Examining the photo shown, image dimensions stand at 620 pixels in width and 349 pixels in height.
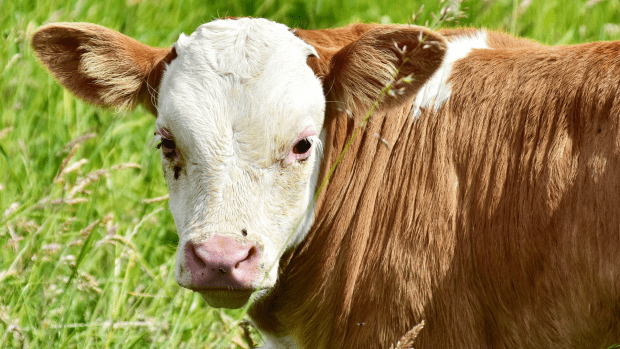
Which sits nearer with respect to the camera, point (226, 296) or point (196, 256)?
point (196, 256)

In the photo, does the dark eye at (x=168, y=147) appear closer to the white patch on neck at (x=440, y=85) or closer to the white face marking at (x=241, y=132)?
the white face marking at (x=241, y=132)

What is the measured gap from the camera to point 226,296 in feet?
→ 9.18

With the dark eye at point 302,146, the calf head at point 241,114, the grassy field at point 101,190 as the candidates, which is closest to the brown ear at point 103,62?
the calf head at point 241,114

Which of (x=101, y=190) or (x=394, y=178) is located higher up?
(x=394, y=178)

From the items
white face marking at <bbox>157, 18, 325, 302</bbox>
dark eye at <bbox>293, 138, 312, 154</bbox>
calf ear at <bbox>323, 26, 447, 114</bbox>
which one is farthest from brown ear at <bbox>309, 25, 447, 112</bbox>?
dark eye at <bbox>293, 138, 312, 154</bbox>

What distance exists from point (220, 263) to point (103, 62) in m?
1.21

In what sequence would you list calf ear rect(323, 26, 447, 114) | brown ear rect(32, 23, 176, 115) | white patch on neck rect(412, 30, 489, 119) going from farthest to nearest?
brown ear rect(32, 23, 176, 115) < white patch on neck rect(412, 30, 489, 119) < calf ear rect(323, 26, 447, 114)

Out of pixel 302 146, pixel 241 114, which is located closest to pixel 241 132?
pixel 241 114

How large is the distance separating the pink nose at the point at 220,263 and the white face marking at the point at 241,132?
34 mm

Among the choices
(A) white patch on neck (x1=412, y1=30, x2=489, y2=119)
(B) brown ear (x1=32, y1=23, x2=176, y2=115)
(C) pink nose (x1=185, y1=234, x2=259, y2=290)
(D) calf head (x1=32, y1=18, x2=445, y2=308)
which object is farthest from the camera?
(B) brown ear (x1=32, y1=23, x2=176, y2=115)

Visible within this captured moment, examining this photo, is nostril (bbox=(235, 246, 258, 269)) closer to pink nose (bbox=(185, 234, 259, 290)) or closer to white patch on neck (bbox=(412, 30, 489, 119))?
pink nose (bbox=(185, 234, 259, 290))

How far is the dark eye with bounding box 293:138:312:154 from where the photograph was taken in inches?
115

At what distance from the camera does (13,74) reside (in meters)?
4.95

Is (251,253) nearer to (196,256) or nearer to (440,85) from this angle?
(196,256)
